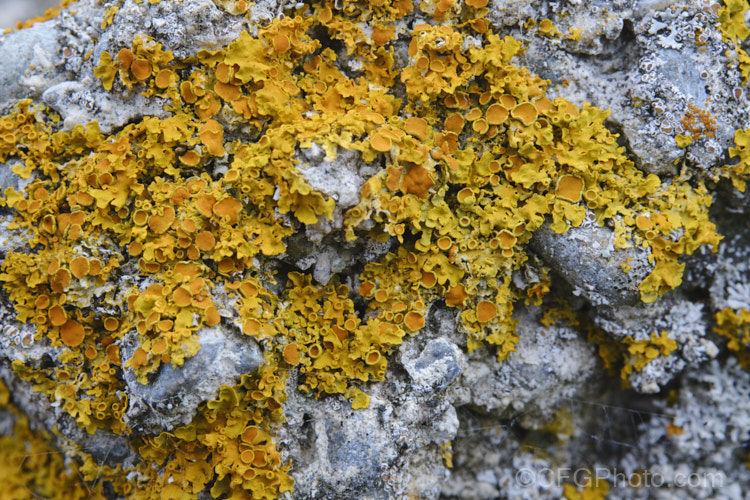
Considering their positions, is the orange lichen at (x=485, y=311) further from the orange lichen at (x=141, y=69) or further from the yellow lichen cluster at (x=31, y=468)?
the yellow lichen cluster at (x=31, y=468)

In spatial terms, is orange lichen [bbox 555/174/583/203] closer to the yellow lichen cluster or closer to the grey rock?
the grey rock

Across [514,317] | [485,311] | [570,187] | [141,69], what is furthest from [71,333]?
[570,187]

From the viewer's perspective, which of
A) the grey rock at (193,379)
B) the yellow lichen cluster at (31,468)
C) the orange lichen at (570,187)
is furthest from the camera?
the yellow lichen cluster at (31,468)

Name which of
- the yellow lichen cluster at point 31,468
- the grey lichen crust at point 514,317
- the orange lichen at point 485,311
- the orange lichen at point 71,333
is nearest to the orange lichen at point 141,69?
the grey lichen crust at point 514,317

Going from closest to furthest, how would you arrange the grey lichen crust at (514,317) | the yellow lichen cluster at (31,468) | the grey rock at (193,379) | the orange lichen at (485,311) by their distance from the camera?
the grey rock at (193,379) < the grey lichen crust at (514,317) < the orange lichen at (485,311) < the yellow lichen cluster at (31,468)

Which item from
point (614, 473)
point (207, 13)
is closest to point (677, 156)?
point (614, 473)

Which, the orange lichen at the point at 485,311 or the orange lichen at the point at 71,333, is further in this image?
the orange lichen at the point at 485,311

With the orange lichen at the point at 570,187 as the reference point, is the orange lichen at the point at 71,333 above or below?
below

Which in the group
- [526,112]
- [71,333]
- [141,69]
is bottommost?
[71,333]

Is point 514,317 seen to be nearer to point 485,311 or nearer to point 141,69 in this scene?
point 485,311
